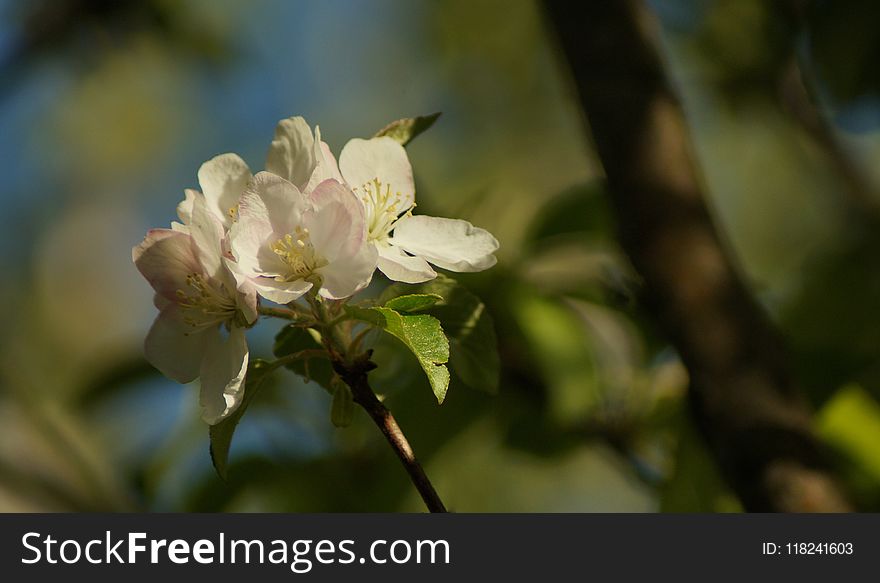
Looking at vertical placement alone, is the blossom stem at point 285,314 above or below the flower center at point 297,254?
below

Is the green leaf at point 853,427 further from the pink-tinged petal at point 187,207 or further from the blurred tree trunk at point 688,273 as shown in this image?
the pink-tinged petal at point 187,207

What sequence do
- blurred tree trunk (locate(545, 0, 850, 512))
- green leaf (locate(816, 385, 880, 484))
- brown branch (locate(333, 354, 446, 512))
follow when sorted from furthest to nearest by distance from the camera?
1. green leaf (locate(816, 385, 880, 484))
2. blurred tree trunk (locate(545, 0, 850, 512))
3. brown branch (locate(333, 354, 446, 512))

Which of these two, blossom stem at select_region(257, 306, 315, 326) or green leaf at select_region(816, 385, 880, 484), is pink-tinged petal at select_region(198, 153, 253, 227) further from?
green leaf at select_region(816, 385, 880, 484)

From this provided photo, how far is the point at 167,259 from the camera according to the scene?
2.16 ft

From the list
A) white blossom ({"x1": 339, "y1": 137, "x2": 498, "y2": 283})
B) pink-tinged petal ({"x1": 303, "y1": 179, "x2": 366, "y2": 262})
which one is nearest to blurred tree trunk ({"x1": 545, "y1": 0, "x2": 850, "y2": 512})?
white blossom ({"x1": 339, "y1": 137, "x2": 498, "y2": 283})

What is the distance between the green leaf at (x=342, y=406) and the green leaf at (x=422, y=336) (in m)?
0.08

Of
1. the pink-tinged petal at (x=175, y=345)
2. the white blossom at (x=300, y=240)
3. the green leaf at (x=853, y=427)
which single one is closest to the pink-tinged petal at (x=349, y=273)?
the white blossom at (x=300, y=240)

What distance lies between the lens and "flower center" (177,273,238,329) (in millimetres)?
647

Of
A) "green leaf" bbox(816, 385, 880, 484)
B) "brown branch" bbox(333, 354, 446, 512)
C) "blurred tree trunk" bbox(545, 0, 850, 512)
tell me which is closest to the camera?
"brown branch" bbox(333, 354, 446, 512)

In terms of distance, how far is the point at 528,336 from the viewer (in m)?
1.22

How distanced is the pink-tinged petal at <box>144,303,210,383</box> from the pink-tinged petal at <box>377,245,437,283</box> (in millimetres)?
141

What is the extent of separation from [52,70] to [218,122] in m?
1.27

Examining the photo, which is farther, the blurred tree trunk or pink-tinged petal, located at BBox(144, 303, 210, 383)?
the blurred tree trunk

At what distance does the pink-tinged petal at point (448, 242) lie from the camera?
0.69 meters
